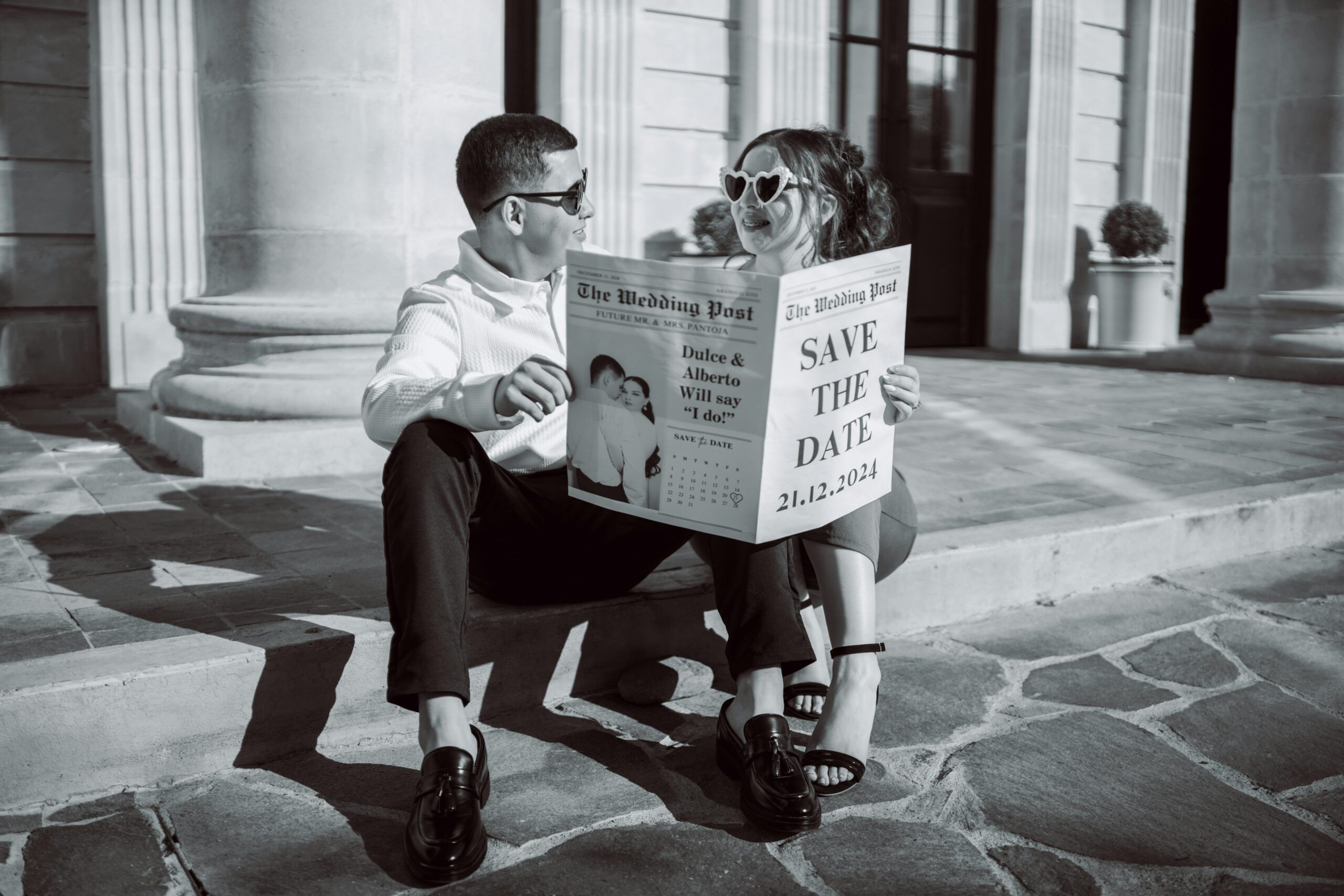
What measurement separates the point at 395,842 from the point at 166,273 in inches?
241

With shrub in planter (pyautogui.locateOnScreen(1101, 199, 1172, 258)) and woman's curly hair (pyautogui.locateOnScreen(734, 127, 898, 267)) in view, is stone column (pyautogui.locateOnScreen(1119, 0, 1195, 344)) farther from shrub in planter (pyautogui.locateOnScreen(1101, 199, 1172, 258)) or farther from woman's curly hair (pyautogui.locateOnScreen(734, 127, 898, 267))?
woman's curly hair (pyautogui.locateOnScreen(734, 127, 898, 267))

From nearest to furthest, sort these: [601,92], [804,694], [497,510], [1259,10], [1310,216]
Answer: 1. [497,510]
2. [804,694]
3. [1310,216]
4. [1259,10]
5. [601,92]

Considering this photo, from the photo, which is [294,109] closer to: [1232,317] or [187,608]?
[187,608]

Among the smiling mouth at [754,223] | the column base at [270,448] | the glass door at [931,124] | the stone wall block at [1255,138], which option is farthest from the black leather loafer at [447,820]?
the glass door at [931,124]

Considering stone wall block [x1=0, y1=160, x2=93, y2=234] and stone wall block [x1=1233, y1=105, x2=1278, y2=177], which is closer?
stone wall block [x1=0, y1=160, x2=93, y2=234]

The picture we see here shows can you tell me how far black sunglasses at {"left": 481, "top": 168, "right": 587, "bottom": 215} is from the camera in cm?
239

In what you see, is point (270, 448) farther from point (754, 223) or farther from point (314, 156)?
point (754, 223)

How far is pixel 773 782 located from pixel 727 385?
2.25 feet

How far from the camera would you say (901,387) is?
7.29 feet

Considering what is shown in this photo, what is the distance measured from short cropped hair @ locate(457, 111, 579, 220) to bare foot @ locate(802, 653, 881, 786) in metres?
1.12

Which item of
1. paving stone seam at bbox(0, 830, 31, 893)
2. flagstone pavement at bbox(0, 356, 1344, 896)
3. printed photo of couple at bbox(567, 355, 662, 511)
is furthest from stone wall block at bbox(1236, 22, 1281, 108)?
paving stone seam at bbox(0, 830, 31, 893)

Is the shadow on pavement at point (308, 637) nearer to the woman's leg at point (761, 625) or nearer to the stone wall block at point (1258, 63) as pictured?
the woman's leg at point (761, 625)

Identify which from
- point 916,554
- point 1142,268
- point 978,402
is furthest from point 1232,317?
point 916,554

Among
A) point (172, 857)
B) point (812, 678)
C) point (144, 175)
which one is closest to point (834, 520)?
point (812, 678)
